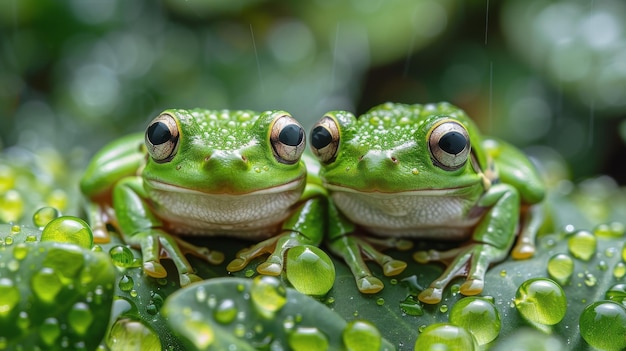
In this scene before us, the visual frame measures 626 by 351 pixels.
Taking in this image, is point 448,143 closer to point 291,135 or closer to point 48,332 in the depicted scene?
point 291,135

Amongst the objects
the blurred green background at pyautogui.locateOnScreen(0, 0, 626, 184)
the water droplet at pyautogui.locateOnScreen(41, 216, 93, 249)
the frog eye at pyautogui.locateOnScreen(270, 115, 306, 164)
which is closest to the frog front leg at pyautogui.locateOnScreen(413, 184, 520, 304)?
A: the frog eye at pyautogui.locateOnScreen(270, 115, 306, 164)

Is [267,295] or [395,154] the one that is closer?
[267,295]

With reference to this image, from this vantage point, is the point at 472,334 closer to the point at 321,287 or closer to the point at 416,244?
the point at 321,287

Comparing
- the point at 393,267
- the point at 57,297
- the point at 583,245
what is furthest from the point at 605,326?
the point at 57,297

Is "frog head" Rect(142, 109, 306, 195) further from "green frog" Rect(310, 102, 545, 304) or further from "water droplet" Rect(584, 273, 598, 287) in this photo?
"water droplet" Rect(584, 273, 598, 287)

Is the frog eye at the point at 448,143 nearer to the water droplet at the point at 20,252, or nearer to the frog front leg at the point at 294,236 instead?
the frog front leg at the point at 294,236

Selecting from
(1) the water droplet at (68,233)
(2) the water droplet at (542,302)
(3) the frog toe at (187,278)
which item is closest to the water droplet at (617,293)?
(2) the water droplet at (542,302)

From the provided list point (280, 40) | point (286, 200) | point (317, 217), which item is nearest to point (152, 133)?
point (286, 200)
